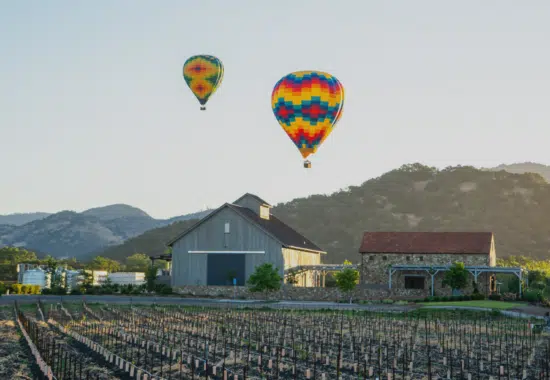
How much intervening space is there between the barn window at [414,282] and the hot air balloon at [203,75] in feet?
82.9

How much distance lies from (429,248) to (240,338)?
44.8 m

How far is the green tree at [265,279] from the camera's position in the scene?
74.8 meters

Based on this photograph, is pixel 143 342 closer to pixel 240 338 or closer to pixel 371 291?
pixel 240 338

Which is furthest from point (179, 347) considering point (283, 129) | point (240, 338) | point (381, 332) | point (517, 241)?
point (517, 241)

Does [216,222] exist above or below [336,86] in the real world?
below

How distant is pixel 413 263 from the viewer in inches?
3110

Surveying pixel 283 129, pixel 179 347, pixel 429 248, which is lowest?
pixel 179 347

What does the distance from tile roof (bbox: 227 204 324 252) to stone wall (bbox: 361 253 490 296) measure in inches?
324

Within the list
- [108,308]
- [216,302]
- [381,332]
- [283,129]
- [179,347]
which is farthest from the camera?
[216,302]

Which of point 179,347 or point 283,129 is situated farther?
point 283,129

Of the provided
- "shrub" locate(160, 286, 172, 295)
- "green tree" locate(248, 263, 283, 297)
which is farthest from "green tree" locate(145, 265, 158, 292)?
"green tree" locate(248, 263, 283, 297)

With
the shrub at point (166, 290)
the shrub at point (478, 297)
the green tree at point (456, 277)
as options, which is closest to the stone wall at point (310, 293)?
the shrub at point (166, 290)

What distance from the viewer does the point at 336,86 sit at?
6038cm

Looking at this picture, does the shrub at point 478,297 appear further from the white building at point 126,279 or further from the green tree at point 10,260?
the green tree at point 10,260
